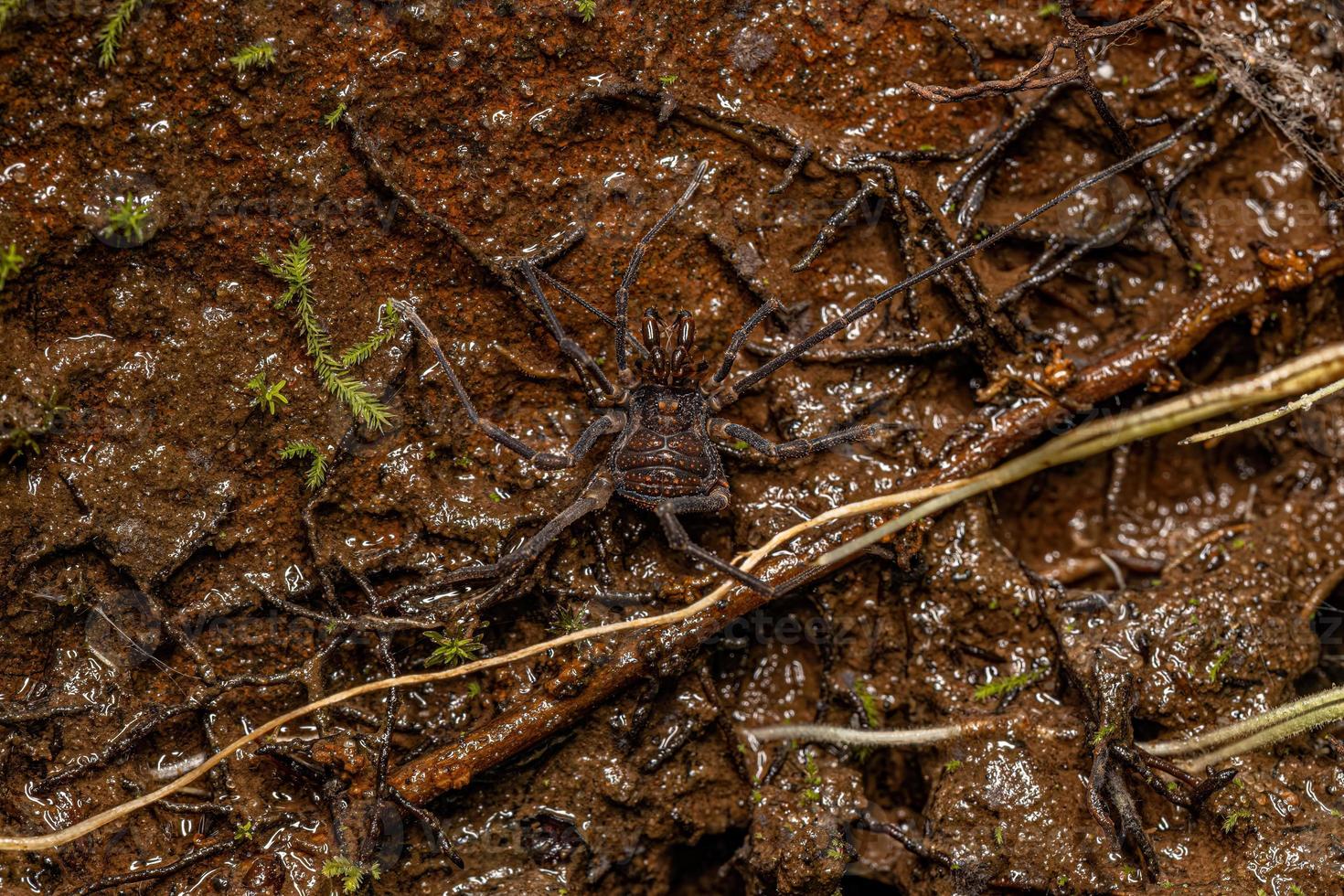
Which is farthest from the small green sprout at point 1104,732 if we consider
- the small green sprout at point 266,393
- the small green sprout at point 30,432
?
the small green sprout at point 30,432

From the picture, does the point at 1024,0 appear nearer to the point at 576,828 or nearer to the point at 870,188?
the point at 870,188

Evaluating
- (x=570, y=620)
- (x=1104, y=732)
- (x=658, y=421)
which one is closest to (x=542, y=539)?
(x=570, y=620)

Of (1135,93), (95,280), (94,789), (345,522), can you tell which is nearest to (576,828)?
(345,522)

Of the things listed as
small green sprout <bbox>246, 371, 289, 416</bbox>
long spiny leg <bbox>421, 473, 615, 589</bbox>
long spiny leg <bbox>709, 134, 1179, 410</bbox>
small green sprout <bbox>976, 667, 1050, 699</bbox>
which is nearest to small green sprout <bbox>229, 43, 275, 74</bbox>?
small green sprout <bbox>246, 371, 289, 416</bbox>

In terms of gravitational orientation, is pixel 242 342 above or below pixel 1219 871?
above

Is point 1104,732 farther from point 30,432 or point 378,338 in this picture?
point 30,432

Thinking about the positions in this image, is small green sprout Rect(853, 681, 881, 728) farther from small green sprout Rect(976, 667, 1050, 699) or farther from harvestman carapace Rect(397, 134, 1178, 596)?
harvestman carapace Rect(397, 134, 1178, 596)
